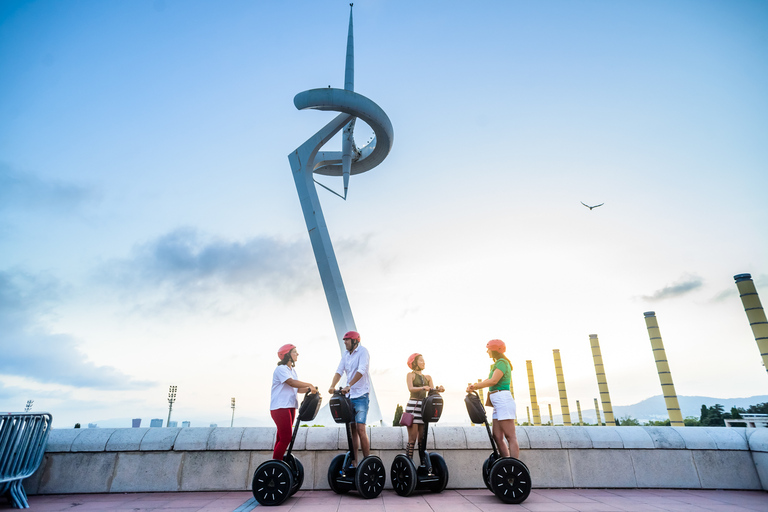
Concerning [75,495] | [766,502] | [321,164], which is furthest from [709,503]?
[321,164]

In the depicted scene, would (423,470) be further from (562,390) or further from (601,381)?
(562,390)

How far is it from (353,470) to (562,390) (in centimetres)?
3532

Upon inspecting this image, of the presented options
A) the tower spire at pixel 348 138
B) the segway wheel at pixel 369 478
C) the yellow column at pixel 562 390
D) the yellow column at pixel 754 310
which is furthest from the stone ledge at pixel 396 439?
the yellow column at pixel 562 390

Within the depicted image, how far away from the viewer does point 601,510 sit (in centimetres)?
386

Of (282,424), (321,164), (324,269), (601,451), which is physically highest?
(321,164)

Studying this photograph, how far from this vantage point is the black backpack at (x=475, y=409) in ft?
14.9

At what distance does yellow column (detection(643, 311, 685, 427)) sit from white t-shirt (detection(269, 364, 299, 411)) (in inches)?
1067

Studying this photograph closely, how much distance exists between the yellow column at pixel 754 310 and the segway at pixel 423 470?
73.8ft

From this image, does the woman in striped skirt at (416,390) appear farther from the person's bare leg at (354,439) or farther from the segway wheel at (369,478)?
the person's bare leg at (354,439)

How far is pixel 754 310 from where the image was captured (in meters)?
19.5

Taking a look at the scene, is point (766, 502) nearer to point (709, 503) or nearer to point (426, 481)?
point (709, 503)

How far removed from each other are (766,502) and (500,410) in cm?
311

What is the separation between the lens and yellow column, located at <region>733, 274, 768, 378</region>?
19.1 m

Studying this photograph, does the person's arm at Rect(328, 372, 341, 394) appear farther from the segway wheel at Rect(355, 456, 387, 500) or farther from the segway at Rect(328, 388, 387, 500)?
the segway wheel at Rect(355, 456, 387, 500)
